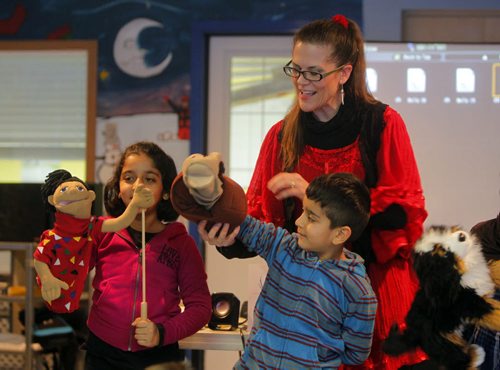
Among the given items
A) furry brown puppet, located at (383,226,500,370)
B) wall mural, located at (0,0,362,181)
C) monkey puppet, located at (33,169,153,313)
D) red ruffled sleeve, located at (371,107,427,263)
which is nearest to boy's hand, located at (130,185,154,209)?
monkey puppet, located at (33,169,153,313)

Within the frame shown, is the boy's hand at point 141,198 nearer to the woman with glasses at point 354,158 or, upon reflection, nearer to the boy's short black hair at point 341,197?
the woman with glasses at point 354,158

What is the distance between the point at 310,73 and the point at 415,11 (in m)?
2.64

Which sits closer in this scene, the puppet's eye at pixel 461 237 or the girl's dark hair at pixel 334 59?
the puppet's eye at pixel 461 237

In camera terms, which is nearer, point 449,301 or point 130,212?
point 449,301

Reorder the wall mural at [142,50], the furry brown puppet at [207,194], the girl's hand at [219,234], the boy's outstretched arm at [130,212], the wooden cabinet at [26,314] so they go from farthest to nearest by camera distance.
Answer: the wall mural at [142,50]
the wooden cabinet at [26,314]
the boy's outstretched arm at [130,212]
the girl's hand at [219,234]
the furry brown puppet at [207,194]

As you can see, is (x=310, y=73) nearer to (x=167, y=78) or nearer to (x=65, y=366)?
(x=65, y=366)

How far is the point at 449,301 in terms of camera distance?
52.1 inches

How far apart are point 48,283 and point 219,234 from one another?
0.44 meters

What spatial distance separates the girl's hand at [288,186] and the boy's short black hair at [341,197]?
0.02m

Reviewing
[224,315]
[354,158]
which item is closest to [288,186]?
[354,158]

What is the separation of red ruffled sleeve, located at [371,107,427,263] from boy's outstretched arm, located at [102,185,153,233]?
0.50 metres

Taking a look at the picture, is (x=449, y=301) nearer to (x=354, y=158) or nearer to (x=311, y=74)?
(x=354, y=158)

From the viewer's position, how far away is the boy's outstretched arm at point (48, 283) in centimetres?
158

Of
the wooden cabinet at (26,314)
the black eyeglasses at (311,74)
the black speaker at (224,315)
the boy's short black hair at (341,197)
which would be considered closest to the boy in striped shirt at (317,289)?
the boy's short black hair at (341,197)
